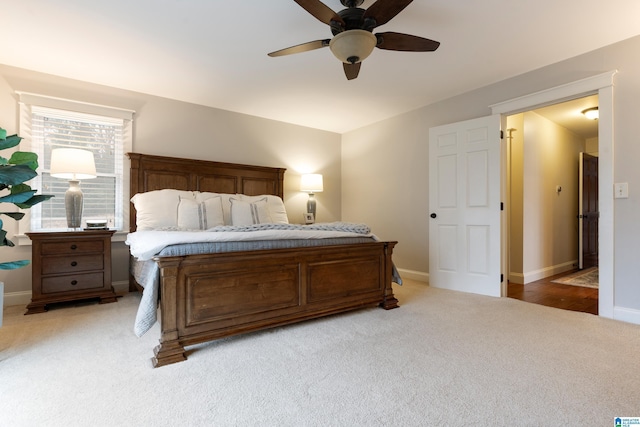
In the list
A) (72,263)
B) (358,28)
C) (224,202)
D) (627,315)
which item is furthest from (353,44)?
(72,263)

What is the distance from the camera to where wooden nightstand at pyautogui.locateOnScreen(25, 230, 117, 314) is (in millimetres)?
2816

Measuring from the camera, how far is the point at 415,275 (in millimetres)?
4277

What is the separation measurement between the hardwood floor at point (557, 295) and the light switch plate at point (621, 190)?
1061 mm

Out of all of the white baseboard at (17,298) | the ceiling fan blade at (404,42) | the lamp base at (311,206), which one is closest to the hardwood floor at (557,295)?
the ceiling fan blade at (404,42)

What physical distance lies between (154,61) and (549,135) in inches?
210

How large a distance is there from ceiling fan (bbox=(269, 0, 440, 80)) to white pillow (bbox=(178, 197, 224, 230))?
6.56ft

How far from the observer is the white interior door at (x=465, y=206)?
334 centimetres

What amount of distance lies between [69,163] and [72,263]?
953 millimetres

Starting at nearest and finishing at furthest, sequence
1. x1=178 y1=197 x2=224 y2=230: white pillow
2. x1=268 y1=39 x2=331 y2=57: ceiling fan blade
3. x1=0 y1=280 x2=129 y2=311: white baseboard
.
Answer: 1. x1=268 y1=39 x2=331 y2=57: ceiling fan blade
2. x1=0 y1=280 x2=129 y2=311: white baseboard
3. x1=178 y1=197 x2=224 y2=230: white pillow

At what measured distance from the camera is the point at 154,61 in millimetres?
2961

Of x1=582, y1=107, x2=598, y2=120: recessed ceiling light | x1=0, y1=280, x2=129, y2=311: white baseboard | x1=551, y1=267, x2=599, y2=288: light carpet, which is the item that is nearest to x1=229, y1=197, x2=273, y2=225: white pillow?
x1=0, y1=280, x2=129, y2=311: white baseboard

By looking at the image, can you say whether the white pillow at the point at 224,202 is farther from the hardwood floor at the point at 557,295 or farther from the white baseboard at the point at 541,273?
the white baseboard at the point at 541,273

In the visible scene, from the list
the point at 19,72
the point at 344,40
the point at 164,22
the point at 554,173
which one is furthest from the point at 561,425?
the point at 19,72

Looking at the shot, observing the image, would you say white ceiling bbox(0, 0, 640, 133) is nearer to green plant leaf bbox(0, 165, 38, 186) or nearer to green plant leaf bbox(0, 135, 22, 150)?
green plant leaf bbox(0, 135, 22, 150)
